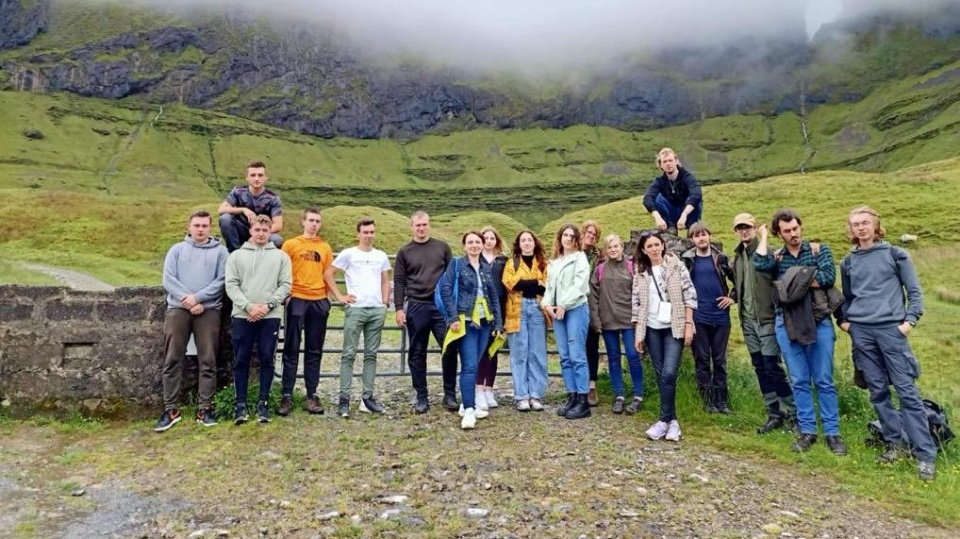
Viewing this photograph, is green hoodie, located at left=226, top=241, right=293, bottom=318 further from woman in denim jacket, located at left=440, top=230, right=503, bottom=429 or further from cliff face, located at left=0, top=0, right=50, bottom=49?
cliff face, located at left=0, top=0, right=50, bottom=49

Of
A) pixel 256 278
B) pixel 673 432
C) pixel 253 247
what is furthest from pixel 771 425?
pixel 253 247

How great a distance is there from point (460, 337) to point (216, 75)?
219 m

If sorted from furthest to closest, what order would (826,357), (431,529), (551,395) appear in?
(551,395) → (826,357) → (431,529)

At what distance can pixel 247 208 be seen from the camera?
7.81m

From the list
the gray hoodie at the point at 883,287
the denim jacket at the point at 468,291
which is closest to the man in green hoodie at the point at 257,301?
the denim jacket at the point at 468,291

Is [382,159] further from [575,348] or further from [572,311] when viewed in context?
[575,348]

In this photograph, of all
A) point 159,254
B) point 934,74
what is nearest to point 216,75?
point 159,254

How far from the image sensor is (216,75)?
7662 inches

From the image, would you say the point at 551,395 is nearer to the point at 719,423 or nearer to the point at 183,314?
the point at 719,423

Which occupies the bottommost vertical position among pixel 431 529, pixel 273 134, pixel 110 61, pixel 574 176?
pixel 431 529

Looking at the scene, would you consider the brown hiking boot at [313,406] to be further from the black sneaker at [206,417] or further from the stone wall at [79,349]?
the stone wall at [79,349]

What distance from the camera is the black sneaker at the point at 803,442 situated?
6445 millimetres

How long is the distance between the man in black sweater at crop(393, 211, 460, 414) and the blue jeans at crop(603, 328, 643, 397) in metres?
2.28

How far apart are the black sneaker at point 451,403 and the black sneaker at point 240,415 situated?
267 centimetres
